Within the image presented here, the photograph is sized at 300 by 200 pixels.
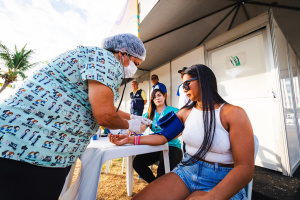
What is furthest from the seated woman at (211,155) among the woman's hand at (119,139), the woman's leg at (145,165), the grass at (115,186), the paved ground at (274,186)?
the paved ground at (274,186)

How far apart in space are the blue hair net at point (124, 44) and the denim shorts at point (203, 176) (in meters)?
0.97

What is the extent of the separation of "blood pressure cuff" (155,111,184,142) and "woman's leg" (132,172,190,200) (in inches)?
16.5

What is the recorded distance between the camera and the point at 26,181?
636 millimetres

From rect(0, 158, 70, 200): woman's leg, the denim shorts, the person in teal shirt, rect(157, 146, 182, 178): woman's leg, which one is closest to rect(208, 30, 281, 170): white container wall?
rect(157, 146, 182, 178): woman's leg

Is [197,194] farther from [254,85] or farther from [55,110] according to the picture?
[254,85]

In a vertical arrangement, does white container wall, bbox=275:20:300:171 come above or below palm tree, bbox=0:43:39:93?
below

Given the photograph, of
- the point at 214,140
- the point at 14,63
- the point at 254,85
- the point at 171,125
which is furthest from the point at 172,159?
the point at 14,63

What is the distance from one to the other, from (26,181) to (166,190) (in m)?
0.79

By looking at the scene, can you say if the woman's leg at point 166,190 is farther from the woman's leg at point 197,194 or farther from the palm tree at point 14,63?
the palm tree at point 14,63

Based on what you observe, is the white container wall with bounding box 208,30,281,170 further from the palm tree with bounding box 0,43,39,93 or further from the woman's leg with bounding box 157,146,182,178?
the palm tree with bounding box 0,43,39,93

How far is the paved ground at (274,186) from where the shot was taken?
170 cm

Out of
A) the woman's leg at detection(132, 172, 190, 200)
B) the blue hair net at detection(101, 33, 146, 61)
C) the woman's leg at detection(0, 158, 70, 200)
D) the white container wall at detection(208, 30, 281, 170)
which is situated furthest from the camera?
the white container wall at detection(208, 30, 281, 170)

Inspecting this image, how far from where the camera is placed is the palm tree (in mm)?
13420

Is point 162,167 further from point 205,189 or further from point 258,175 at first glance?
point 258,175
